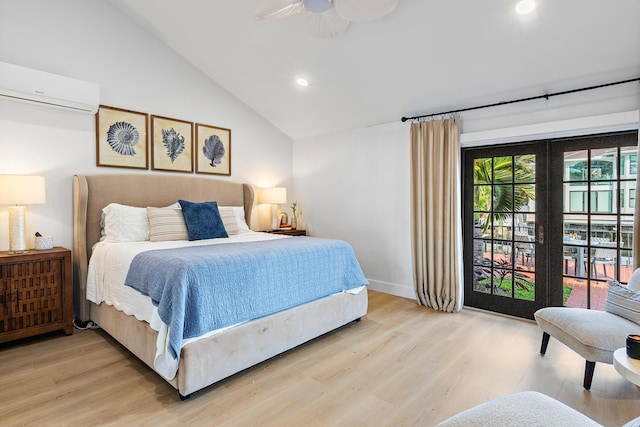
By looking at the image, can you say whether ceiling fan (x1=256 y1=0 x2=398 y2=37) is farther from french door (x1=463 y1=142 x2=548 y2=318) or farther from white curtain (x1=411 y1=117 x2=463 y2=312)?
french door (x1=463 y1=142 x2=548 y2=318)

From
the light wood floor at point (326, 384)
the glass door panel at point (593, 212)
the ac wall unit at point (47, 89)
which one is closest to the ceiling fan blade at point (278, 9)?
the ac wall unit at point (47, 89)

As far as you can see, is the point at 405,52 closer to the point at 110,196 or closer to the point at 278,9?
the point at 278,9

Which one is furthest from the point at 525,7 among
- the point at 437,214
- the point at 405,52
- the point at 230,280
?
the point at 230,280

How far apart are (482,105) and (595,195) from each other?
1.36 meters

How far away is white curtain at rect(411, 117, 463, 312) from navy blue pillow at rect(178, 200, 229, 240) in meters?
2.24

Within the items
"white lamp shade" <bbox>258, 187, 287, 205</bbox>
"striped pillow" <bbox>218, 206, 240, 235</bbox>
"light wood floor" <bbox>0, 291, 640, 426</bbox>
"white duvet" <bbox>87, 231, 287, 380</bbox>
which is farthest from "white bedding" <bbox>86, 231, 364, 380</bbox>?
"white lamp shade" <bbox>258, 187, 287, 205</bbox>

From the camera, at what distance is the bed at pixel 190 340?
2189 millimetres

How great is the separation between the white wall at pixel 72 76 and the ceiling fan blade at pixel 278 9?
2051 mm

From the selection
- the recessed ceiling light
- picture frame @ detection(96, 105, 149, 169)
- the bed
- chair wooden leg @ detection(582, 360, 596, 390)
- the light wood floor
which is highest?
the recessed ceiling light

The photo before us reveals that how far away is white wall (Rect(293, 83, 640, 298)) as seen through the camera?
3091mm

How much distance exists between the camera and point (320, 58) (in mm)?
3684

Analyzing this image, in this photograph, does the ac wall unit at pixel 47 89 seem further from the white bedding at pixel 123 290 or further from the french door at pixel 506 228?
the french door at pixel 506 228

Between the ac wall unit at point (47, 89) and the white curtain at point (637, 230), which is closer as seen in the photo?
the white curtain at point (637, 230)

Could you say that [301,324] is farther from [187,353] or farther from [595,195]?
[595,195]
